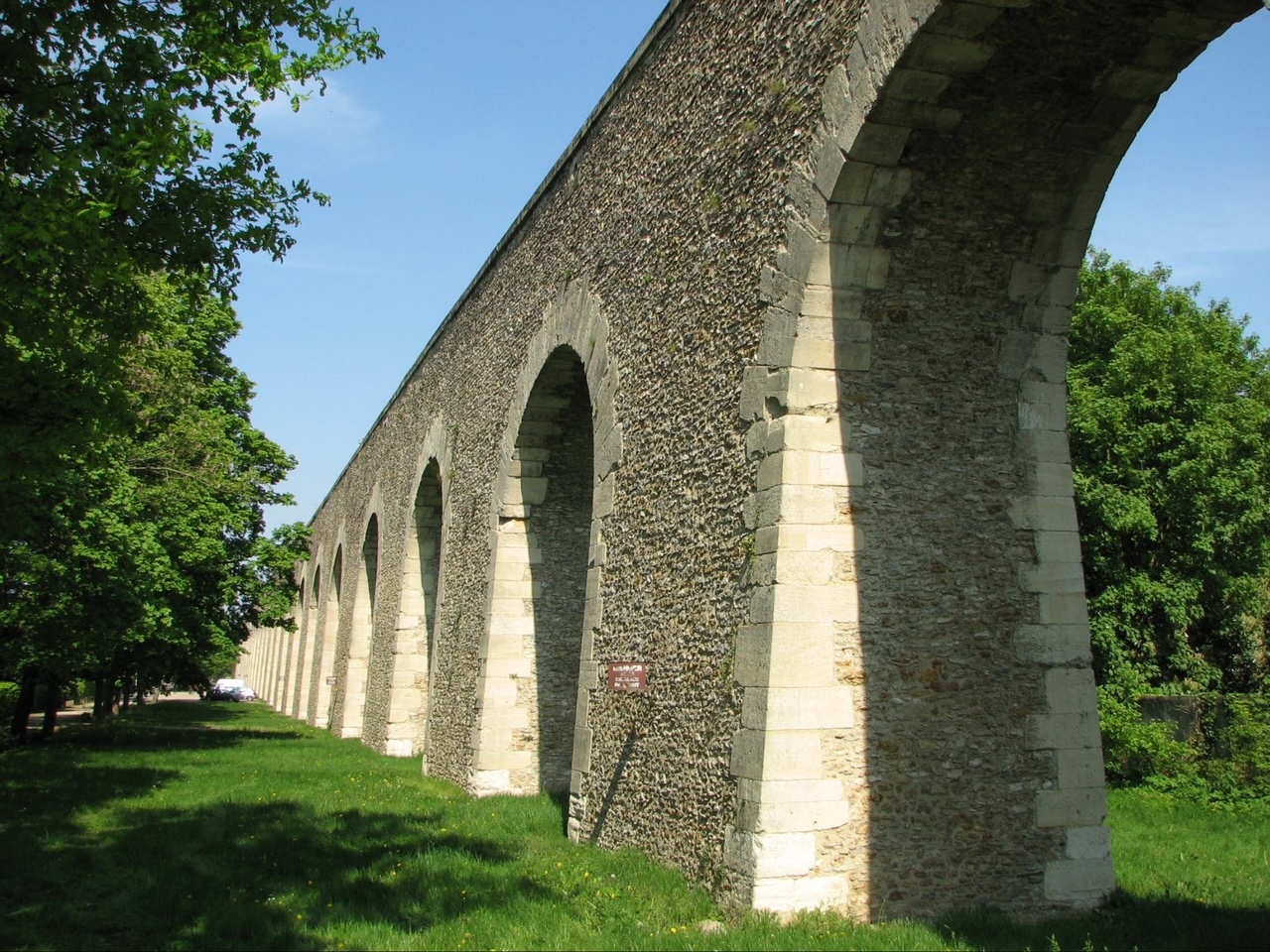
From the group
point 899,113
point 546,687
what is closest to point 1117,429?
point 546,687

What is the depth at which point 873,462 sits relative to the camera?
663cm

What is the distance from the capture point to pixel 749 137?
7516mm

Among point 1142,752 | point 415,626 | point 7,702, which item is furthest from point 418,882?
point 7,702

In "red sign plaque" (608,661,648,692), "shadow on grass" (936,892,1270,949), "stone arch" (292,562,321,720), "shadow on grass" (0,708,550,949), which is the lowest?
"shadow on grass" (0,708,550,949)

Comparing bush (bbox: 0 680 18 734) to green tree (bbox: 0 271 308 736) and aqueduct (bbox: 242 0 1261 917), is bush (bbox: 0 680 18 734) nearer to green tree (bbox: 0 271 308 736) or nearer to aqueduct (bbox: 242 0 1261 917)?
green tree (bbox: 0 271 308 736)

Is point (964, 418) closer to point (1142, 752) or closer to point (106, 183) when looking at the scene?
point (106, 183)

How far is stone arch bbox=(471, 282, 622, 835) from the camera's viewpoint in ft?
40.6

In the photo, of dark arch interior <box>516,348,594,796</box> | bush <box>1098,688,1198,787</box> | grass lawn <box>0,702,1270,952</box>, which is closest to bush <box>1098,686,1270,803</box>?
bush <box>1098,688,1198,787</box>

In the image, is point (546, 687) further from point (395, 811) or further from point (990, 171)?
point (990, 171)

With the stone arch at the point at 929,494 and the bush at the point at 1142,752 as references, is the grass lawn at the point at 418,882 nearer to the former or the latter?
the stone arch at the point at 929,494

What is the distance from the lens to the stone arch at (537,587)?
40.6 feet

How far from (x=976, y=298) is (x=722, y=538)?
2.23 meters

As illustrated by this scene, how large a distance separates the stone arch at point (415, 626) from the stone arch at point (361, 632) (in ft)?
14.1

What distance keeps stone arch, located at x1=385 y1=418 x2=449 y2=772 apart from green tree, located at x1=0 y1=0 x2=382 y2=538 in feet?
32.1
